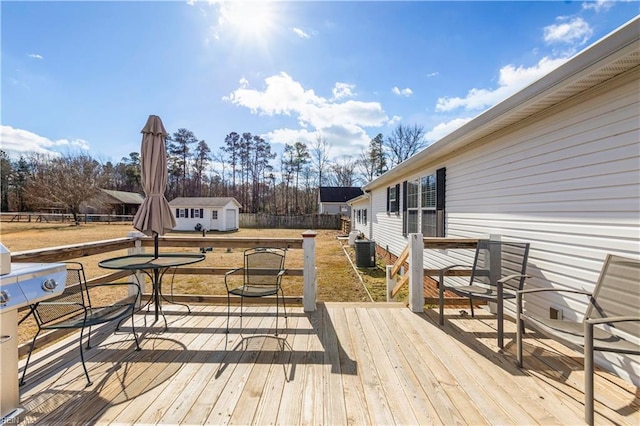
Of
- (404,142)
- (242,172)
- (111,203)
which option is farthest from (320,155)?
(111,203)

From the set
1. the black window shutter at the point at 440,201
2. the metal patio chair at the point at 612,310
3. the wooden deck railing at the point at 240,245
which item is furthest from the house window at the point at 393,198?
the metal patio chair at the point at 612,310

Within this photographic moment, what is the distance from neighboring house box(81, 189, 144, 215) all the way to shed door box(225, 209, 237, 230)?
1695 centimetres

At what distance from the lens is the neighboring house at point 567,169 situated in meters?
2.16

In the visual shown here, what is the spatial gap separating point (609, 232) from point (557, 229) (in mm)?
532

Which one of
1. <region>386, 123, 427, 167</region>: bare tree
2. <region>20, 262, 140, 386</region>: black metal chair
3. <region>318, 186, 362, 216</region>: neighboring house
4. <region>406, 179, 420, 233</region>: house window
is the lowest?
<region>20, 262, 140, 386</region>: black metal chair

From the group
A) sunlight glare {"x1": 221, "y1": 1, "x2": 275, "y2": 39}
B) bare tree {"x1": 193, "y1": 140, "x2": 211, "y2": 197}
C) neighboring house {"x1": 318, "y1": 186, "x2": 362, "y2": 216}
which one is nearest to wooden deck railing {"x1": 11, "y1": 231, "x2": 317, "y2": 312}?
sunlight glare {"x1": 221, "y1": 1, "x2": 275, "y2": 39}

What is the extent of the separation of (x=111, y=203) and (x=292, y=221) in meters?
23.0

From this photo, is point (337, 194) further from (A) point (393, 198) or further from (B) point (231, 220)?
(A) point (393, 198)

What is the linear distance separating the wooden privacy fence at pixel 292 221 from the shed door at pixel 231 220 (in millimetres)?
2277

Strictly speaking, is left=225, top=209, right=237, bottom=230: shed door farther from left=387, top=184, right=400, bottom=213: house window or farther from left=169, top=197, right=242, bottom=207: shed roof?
left=387, top=184, right=400, bottom=213: house window

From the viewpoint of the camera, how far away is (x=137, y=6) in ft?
16.2

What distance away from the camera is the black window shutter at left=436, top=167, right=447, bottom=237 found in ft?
18.0

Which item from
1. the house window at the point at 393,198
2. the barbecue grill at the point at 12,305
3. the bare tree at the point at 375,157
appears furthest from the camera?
the bare tree at the point at 375,157

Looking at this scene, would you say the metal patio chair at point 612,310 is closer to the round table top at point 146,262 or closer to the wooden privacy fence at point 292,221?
the round table top at point 146,262
